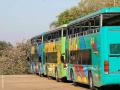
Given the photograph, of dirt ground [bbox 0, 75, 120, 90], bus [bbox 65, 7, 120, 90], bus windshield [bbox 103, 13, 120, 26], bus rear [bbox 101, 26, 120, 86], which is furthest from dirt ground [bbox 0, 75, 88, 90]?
bus windshield [bbox 103, 13, 120, 26]

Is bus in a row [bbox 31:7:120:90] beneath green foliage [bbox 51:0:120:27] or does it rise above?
beneath

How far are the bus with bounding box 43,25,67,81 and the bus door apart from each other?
35.2 feet

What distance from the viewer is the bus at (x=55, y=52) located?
33.2 m

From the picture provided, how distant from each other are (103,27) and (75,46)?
617 centimetres

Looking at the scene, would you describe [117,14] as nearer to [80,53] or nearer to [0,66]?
[80,53]

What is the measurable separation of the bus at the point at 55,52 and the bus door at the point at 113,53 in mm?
10723

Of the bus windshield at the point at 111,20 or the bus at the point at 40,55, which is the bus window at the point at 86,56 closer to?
the bus windshield at the point at 111,20

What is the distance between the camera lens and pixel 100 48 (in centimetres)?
2225

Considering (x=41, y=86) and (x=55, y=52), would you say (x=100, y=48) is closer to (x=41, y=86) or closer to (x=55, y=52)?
(x=41, y=86)

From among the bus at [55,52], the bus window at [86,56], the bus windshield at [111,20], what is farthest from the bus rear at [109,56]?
the bus at [55,52]

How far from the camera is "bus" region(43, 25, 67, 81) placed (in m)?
33.2

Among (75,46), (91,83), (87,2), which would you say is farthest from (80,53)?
(87,2)

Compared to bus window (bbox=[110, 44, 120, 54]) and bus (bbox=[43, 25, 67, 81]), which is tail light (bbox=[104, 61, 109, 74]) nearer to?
bus window (bbox=[110, 44, 120, 54])

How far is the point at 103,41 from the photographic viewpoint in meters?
22.1
